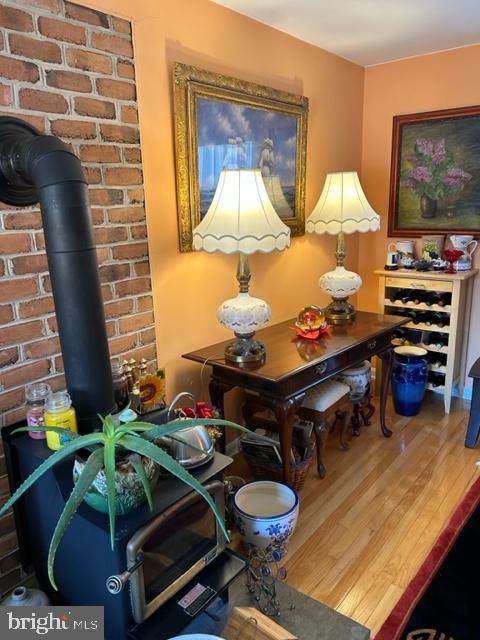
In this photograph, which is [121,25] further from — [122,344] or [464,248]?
[464,248]

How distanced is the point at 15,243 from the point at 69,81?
0.62 meters

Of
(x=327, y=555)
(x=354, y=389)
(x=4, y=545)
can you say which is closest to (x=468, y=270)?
(x=354, y=389)

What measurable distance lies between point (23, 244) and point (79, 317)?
0.41 metres

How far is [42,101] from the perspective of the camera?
5.25ft

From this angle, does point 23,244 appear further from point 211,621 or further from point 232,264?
point 211,621

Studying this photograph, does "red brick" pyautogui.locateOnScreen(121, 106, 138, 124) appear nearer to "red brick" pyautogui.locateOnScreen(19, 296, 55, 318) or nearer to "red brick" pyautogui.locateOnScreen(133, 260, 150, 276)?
"red brick" pyautogui.locateOnScreen(133, 260, 150, 276)

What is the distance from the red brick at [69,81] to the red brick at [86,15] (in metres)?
0.19

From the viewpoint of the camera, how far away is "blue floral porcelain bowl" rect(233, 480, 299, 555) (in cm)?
176

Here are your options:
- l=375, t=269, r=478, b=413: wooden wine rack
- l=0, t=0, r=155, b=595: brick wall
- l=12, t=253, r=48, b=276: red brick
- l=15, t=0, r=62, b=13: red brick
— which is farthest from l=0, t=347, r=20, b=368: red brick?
l=375, t=269, r=478, b=413: wooden wine rack

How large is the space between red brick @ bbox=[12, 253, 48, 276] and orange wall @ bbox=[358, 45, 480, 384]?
2584 millimetres

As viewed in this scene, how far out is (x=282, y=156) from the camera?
2.67 meters

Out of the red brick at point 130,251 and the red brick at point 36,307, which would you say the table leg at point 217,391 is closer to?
the red brick at point 130,251

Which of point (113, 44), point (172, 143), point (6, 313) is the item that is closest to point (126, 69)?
point (113, 44)

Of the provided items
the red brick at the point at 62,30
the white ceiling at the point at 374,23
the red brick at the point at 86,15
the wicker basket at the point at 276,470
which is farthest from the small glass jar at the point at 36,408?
the white ceiling at the point at 374,23
